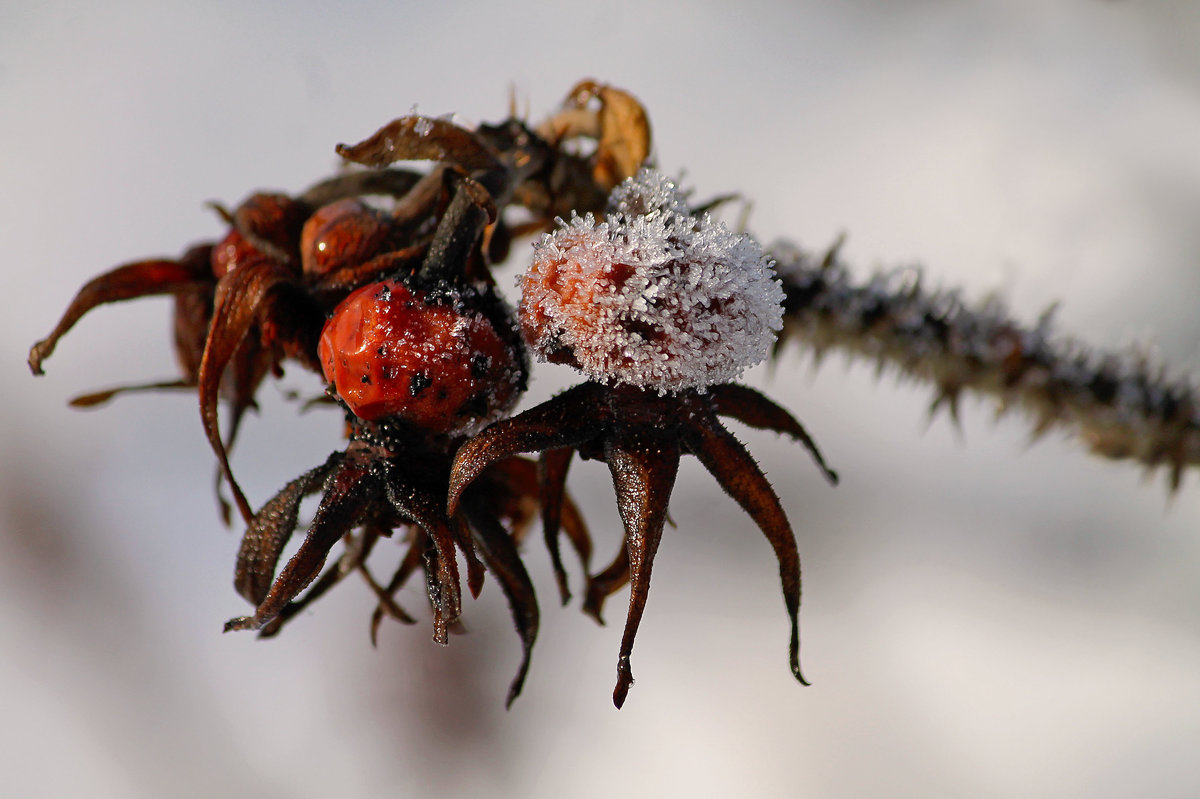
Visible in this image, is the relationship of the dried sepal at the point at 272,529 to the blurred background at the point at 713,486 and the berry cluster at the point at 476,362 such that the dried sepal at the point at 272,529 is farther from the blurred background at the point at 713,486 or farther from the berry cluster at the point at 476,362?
the blurred background at the point at 713,486

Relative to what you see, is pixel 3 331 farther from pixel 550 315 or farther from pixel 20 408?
pixel 550 315

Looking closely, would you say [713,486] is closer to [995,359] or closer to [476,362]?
[995,359]

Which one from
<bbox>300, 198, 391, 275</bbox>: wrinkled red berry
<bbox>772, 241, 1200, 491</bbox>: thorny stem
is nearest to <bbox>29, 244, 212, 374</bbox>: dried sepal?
<bbox>300, 198, 391, 275</bbox>: wrinkled red berry

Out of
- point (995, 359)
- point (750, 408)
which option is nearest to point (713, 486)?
point (995, 359)

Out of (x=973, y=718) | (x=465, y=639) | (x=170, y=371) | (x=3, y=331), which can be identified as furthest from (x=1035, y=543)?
(x=3, y=331)

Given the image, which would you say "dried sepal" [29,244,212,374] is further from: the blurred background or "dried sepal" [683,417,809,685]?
the blurred background

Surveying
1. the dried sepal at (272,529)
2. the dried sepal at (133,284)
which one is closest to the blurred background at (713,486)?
the dried sepal at (133,284)
